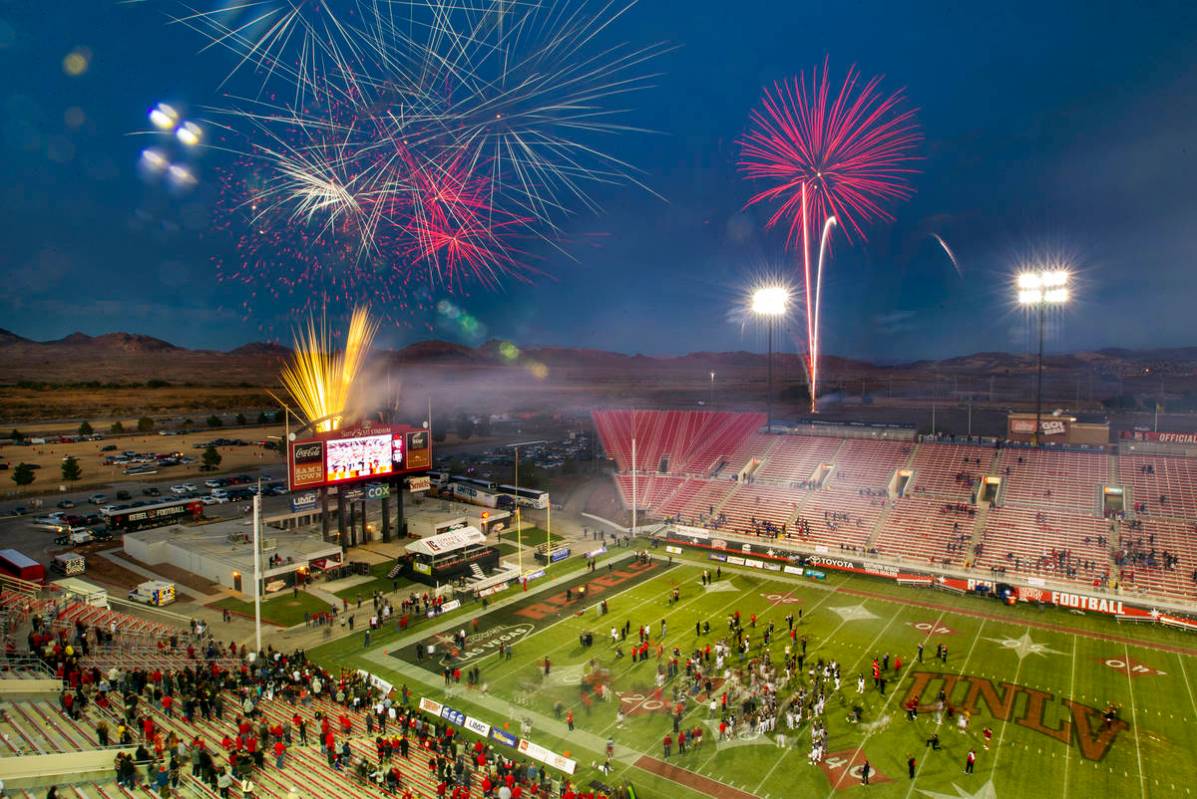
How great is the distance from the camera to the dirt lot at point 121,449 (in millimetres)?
61594

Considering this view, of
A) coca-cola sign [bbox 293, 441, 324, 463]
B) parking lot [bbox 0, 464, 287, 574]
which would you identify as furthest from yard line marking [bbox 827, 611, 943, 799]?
parking lot [bbox 0, 464, 287, 574]

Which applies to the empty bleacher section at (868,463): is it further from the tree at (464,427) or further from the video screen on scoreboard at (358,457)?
the tree at (464,427)

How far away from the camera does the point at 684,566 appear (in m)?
39.8

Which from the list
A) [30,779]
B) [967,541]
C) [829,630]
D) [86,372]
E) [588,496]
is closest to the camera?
[30,779]

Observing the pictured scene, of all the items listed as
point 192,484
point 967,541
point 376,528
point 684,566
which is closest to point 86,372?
point 192,484

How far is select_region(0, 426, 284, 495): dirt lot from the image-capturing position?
→ 61.6 metres

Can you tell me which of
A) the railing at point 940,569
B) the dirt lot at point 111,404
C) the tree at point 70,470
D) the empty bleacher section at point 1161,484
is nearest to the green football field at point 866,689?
the railing at point 940,569

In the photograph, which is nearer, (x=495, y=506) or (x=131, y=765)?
(x=131, y=765)

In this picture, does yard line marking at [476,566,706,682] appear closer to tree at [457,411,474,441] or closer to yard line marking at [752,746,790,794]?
yard line marking at [752,746,790,794]

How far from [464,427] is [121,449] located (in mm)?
39782

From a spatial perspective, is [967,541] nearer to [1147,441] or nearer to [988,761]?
[1147,441]

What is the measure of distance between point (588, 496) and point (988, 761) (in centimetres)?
3975

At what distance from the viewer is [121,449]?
7619 centimetres

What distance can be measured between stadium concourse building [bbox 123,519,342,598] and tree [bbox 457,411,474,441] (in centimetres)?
5199
